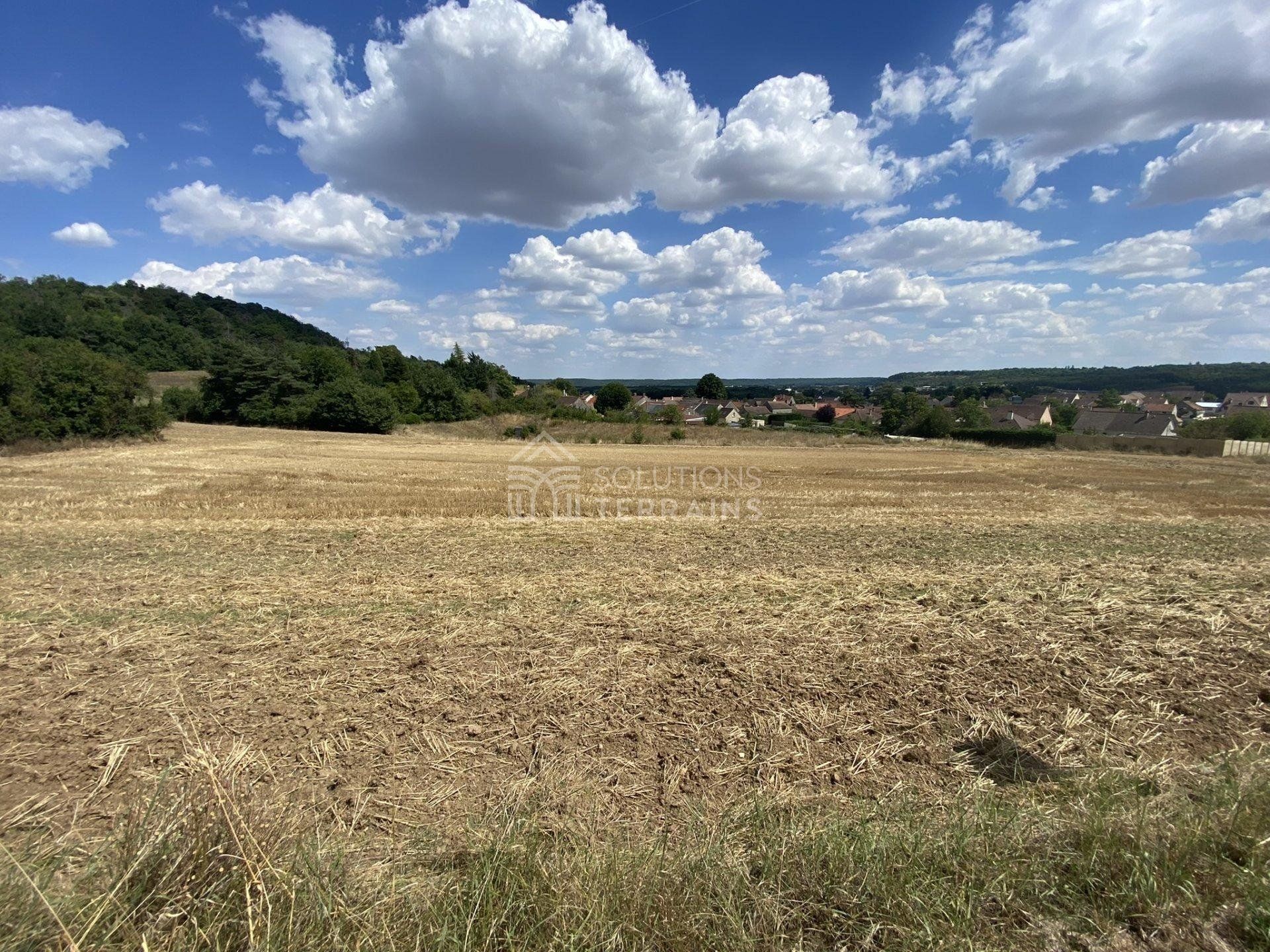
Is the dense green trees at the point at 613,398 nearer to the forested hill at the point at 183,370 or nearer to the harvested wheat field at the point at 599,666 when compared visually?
the forested hill at the point at 183,370

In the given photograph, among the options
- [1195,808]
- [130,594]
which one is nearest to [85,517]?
[130,594]

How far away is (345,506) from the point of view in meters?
15.9

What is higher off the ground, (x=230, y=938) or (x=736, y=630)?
(x=230, y=938)

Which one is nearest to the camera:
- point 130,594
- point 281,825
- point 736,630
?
point 281,825

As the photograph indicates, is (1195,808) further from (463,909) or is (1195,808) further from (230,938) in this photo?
(230,938)

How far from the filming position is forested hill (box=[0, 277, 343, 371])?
242ft

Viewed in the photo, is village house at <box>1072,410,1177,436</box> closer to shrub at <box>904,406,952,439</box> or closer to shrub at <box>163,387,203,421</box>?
shrub at <box>904,406,952,439</box>

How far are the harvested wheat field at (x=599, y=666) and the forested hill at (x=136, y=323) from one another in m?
65.9

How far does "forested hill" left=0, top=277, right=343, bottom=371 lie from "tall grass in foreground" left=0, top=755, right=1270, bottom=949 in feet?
236

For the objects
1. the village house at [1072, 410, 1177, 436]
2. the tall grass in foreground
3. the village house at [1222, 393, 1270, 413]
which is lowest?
the village house at [1072, 410, 1177, 436]

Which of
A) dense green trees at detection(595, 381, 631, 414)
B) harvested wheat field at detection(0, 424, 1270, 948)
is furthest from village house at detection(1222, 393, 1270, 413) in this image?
harvested wheat field at detection(0, 424, 1270, 948)

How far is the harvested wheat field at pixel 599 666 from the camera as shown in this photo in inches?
157

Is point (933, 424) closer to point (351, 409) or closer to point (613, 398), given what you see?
point (613, 398)

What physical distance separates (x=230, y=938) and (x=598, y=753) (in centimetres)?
253
